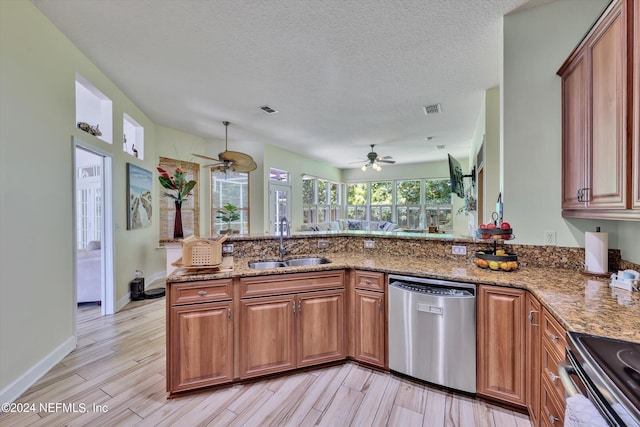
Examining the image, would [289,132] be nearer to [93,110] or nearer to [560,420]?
[93,110]

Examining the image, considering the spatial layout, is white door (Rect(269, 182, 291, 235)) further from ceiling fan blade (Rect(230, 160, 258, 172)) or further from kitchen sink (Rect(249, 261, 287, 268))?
kitchen sink (Rect(249, 261, 287, 268))

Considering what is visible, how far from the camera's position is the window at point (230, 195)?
597 centimetres

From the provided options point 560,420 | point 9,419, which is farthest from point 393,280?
point 9,419

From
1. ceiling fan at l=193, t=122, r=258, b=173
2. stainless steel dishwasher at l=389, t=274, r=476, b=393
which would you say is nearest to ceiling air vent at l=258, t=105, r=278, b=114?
ceiling fan at l=193, t=122, r=258, b=173

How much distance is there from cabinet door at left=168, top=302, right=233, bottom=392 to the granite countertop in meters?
0.26

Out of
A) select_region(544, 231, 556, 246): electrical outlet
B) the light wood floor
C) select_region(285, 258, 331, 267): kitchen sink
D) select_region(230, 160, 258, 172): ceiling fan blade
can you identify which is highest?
select_region(230, 160, 258, 172): ceiling fan blade

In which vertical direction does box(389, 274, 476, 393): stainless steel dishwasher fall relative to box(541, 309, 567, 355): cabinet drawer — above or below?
below

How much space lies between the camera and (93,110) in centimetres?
352

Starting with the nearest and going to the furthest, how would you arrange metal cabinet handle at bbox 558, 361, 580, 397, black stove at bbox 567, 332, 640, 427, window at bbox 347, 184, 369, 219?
1. black stove at bbox 567, 332, 640, 427
2. metal cabinet handle at bbox 558, 361, 580, 397
3. window at bbox 347, 184, 369, 219

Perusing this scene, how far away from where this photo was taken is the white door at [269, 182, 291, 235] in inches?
253

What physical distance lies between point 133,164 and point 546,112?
498cm

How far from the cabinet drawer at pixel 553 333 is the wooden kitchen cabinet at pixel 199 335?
195 cm

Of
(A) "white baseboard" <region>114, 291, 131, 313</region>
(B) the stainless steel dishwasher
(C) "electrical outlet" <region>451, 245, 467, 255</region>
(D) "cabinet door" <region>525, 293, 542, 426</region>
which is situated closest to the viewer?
(D) "cabinet door" <region>525, 293, 542, 426</region>

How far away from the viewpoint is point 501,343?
179 centimetres
